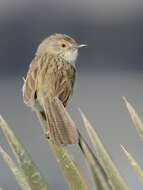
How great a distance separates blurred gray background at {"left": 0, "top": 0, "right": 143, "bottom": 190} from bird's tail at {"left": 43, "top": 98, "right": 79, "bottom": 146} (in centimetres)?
500

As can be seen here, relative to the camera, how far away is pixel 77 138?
4641 mm

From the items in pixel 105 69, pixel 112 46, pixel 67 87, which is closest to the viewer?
pixel 67 87

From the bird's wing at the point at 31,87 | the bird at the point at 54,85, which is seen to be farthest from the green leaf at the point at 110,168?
the bird's wing at the point at 31,87

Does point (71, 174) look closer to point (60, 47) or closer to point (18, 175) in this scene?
point (18, 175)

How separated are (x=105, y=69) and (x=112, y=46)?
1.95 m

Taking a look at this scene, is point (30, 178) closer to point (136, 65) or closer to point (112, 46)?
point (136, 65)

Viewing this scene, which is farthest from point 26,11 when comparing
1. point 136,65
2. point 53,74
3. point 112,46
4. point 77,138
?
point 77,138

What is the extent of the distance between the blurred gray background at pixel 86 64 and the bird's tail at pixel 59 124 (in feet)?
16.4

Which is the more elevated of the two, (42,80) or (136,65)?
(42,80)

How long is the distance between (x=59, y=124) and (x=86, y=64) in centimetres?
1065

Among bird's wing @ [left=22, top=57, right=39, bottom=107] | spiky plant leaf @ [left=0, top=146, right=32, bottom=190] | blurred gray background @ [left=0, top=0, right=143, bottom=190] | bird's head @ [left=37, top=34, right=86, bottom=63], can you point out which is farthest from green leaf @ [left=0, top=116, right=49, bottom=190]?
blurred gray background @ [left=0, top=0, right=143, bottom=190]

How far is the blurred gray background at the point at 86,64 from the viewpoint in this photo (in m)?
12.6

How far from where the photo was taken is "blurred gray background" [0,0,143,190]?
12.6 metres

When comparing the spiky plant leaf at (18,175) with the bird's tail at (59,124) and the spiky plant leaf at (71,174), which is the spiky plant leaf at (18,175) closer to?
the spiky plant leaf at (71,174)
